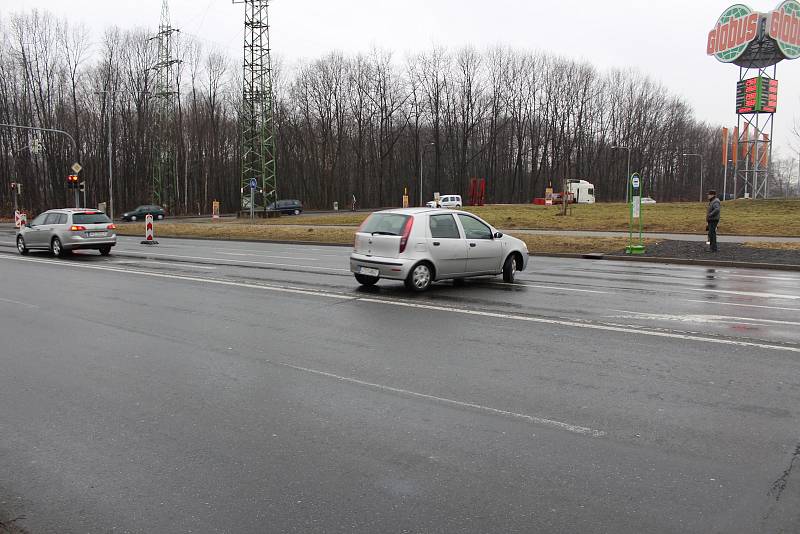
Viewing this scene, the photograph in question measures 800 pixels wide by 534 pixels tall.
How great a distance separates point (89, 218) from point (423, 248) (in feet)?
46.5

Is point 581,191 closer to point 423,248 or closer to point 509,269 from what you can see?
point 509,269

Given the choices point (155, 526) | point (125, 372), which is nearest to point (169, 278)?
point (125, 372)

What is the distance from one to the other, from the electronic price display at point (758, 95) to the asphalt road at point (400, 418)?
47.6 meters

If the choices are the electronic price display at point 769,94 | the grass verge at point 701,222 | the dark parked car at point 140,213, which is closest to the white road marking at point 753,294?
the grass verge at point 701,222

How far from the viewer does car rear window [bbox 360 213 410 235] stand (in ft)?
39.9

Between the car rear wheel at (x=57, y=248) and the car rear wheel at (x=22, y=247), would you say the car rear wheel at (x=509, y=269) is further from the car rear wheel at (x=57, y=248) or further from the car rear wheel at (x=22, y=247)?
the car rear wheel at (x=22, y=247)

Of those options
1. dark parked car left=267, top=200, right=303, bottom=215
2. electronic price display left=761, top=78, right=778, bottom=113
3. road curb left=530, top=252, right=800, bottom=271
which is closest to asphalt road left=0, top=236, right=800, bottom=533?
road curb left=530, top=252, right=800, bottom=271

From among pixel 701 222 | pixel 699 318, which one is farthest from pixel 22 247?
pixel 701 222

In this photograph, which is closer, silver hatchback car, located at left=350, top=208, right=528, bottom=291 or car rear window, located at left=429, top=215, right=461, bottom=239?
silver hatchback car, located at left=350, top=208, right=528, bottom=291

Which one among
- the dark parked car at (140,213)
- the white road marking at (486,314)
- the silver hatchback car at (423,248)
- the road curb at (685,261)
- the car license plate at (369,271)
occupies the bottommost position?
the white road marking at (486,314)

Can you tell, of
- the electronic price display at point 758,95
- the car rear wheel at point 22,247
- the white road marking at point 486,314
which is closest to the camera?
the white road marking at point 486,314

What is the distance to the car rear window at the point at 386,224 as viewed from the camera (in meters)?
12.1

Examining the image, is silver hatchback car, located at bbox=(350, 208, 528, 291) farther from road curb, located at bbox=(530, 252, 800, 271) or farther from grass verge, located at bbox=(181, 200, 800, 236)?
grass verge, located at bbox=(181, 200, 800, 236)

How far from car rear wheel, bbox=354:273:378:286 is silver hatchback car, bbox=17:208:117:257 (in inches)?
465
